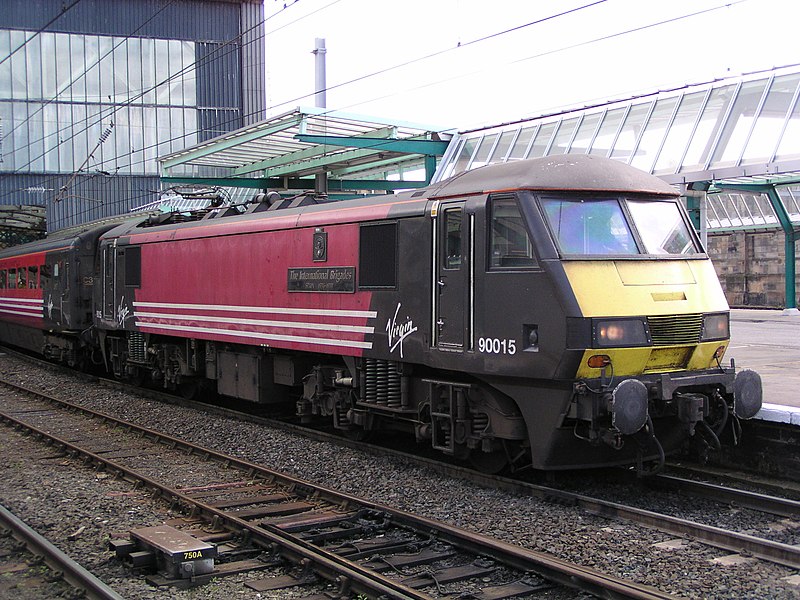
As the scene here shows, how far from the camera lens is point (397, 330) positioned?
1035cm

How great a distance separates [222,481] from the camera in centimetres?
1017

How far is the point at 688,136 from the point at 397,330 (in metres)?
12.2

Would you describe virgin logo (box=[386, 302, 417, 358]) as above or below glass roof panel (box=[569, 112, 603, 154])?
below

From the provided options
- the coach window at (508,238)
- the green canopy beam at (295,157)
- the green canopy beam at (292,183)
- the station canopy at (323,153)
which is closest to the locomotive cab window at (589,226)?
the coach window at (508,238)

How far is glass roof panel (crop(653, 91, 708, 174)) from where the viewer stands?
19.6 metres

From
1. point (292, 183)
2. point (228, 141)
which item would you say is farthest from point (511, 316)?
point (292, 183)

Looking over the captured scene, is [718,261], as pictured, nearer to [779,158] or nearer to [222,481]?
[779,158]

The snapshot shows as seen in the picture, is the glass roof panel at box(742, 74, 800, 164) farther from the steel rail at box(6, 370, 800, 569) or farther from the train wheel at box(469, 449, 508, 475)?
the steel rail at box(6, 370, 800, 569)

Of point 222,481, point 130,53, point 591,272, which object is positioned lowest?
point 222,481

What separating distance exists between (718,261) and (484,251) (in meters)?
33.8

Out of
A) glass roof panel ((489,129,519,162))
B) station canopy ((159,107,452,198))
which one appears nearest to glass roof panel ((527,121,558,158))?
glass roof panel ((489,129,519,162))

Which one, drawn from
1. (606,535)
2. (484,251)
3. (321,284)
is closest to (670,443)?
(606,535)

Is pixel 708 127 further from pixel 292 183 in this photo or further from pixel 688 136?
pixel 292 183

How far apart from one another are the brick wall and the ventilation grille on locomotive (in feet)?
100
